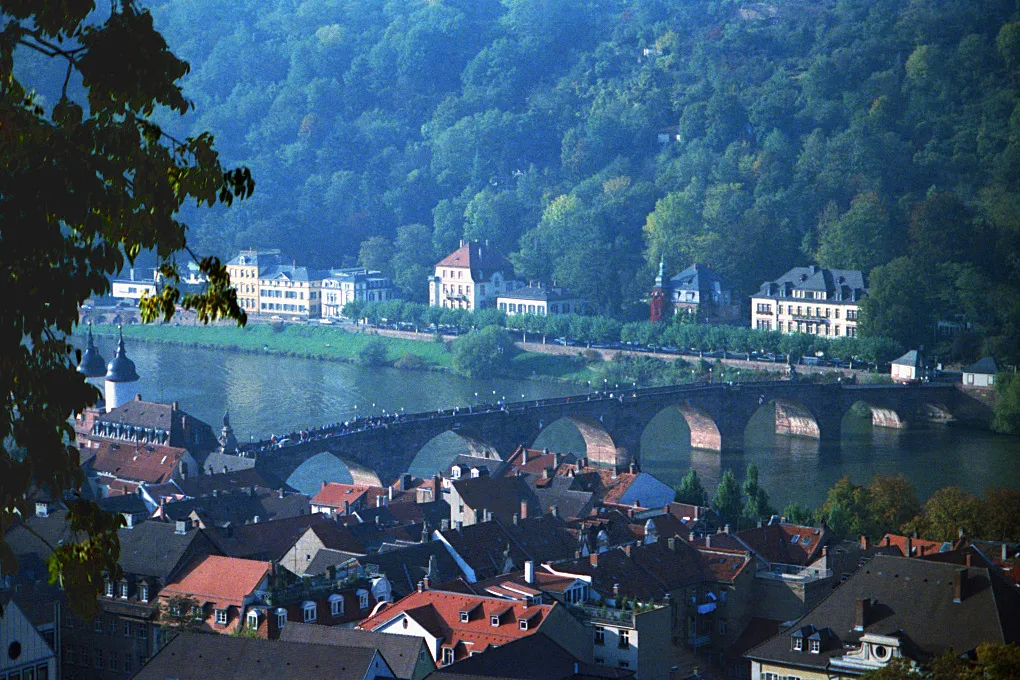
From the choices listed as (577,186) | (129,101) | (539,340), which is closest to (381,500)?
A: (129,101)

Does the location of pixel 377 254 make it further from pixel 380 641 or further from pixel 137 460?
pixel 380 641

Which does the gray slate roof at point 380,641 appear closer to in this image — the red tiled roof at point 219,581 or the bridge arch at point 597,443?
the red tiled roof at point 219,581

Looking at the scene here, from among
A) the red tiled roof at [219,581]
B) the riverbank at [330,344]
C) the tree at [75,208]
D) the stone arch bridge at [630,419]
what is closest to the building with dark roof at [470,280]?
the riverbank at [330,344]

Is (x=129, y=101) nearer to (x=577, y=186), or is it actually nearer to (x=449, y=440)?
(x=449, y=440)

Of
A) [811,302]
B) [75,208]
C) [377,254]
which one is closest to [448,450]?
[811,302]

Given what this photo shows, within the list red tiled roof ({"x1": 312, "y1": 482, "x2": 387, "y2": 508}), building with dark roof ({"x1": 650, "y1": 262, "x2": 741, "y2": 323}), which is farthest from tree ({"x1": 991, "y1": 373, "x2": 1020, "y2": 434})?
red tiled roof ({"x1": 312, "y1": 482, "x2": 387, "y2": 508})

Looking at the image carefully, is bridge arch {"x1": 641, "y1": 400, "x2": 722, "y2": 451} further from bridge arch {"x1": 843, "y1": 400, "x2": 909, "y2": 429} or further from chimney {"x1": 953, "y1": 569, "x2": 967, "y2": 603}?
chimney {"x1": 953, "y1": 569, "x2": 967, "y2": 603}

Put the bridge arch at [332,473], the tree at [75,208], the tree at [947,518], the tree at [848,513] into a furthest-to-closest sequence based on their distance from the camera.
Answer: the bridge arch at [332,473], the tree at [848,513], the tree at [947,518], the tree at [75,208]
